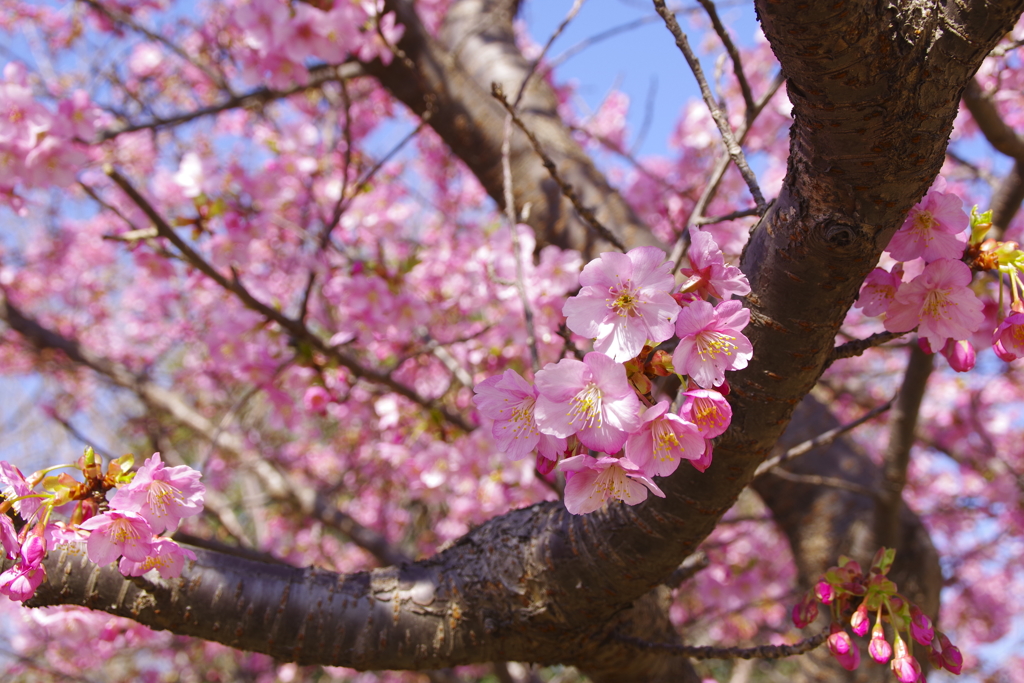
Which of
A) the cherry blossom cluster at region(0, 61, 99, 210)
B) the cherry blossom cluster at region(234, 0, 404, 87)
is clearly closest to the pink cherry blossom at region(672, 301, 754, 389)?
the cherry blossom cluster at region(234, 0, 404, 87)

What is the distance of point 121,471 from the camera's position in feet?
3.19

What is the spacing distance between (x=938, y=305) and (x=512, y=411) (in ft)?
2.05

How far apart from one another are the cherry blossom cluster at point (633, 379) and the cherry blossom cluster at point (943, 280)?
247 mm

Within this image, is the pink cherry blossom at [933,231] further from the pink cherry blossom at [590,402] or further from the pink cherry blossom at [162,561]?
the pink cherry blossom at [162,561]

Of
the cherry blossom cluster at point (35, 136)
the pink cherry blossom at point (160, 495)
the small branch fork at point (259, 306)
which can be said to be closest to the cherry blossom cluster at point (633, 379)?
the pink cherry blossom at point (160, 495)

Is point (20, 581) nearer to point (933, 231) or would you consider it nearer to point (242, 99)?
point (933, 231)

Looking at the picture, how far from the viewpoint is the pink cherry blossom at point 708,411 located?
0.77 metres

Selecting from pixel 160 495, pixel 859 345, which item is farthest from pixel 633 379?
pixel 160 495

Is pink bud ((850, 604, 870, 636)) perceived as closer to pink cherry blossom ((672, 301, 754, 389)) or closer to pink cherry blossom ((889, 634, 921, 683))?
pink cherry blossom ((889, 634, 921, 683))

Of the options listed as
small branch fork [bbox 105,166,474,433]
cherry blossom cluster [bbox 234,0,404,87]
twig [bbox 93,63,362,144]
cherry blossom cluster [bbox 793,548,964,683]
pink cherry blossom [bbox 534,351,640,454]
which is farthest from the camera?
twig [bbox 93,63,362,144]

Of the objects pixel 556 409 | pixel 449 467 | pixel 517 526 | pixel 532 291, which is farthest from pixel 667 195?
pixel 556 409

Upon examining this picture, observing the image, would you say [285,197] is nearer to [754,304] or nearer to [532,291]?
[532,291]

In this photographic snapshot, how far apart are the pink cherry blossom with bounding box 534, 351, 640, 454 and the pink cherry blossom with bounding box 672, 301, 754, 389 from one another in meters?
0.08

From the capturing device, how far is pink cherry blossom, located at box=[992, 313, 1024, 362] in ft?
2.81
